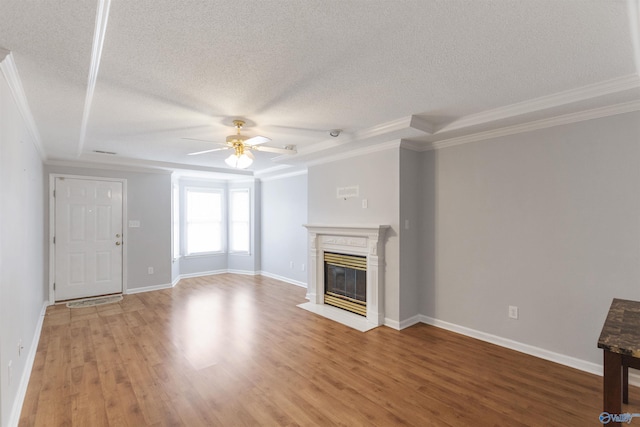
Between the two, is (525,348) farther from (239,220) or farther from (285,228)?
(239,220)

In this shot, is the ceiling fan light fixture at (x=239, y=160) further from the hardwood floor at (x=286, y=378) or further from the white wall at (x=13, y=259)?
the hardwood floor at (x=286, y=378)

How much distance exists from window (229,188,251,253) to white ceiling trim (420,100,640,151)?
4.72 metres

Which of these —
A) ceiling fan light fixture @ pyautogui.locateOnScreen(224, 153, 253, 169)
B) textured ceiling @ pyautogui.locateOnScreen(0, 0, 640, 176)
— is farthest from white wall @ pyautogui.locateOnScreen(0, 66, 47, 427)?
ceiling fan light fixture @ pyautogui.locateOnScreen(224, 153, 253, 169)

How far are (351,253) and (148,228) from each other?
4.00 m

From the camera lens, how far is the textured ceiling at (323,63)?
157cm

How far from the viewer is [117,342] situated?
137 inches

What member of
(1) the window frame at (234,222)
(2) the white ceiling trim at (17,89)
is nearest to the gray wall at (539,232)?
(2) the white ceiling trim at (17,89)

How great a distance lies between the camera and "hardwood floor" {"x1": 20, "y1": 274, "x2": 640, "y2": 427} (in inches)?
86.5

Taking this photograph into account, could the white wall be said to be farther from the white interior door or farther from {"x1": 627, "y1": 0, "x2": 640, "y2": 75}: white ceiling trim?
{"x1": 627, "y1": 0, "x2": 640, "y2": 75}: white ceiling trim

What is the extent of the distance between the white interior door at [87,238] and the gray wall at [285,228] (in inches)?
111

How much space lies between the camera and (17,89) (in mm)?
2301

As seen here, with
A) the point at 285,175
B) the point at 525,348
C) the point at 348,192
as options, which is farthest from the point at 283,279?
the point at 525,348

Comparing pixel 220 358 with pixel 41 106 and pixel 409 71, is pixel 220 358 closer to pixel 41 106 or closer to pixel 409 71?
pixel 41 106

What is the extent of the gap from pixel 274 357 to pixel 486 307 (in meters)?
2.38
